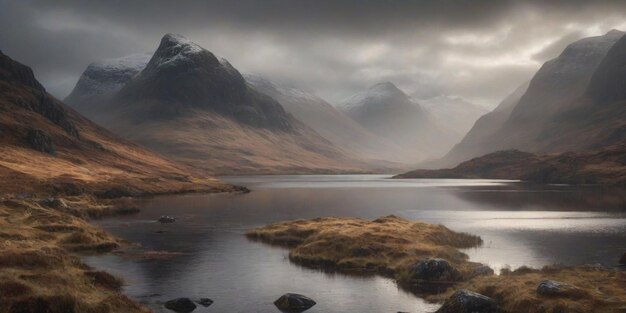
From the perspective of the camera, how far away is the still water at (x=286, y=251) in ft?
149

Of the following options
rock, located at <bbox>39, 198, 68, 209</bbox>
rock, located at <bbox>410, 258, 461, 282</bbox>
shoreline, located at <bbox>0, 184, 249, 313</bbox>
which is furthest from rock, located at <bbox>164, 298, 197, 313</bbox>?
rock, located at <bbox>39, 198, 68, 209</bbox>

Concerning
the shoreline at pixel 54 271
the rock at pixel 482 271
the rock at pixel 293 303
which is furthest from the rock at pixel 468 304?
the shoreline at pixel 54 271

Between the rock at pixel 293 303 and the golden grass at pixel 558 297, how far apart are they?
997cm

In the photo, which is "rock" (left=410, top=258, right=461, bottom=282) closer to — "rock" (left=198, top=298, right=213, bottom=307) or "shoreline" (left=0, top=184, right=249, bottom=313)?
"rock" (left=198, top=298, right=213, bottom=307)

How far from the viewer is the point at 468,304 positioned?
1430 inches

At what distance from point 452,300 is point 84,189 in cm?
12802

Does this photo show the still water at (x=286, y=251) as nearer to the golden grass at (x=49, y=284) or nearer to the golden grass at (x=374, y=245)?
the golden grass at (x=374, y=245)

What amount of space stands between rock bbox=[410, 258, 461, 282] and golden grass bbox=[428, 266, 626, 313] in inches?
139

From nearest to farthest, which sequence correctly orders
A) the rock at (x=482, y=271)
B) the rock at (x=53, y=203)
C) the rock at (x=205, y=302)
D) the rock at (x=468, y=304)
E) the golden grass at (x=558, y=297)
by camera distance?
the golden grass at (x=558, y=297)
the rock at (x=468, y=304)
the rock at (x=205, y=302)
the rock at (x=482, y=271)
the rock at (x=53, y=203)

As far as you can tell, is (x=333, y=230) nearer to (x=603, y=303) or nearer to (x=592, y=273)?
(x=592, y=273)

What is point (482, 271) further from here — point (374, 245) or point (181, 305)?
point (181, 305)

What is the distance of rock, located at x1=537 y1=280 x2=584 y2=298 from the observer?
122 ft

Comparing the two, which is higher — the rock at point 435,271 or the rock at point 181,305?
the rock at point 435,271

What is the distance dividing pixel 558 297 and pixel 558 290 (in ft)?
2.96
